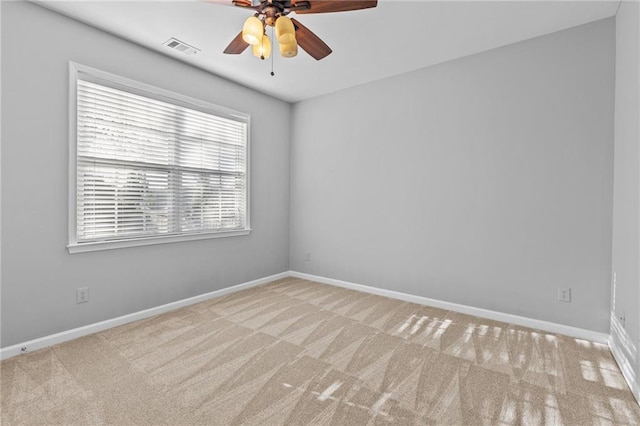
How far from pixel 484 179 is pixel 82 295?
395 centimetres

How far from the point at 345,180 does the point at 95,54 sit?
2.95 metres

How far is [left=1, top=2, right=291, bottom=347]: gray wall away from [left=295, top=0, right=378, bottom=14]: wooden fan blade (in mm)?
2116

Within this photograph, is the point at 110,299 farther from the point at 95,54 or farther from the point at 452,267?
the point at 452,267

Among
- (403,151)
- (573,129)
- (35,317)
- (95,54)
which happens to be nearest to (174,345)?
(35,317)

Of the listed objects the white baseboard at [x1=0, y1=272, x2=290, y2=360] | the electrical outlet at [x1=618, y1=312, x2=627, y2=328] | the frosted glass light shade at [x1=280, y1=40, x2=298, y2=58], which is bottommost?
the white baseboard at [x1=0, y1=272, x2=290, y2=360]

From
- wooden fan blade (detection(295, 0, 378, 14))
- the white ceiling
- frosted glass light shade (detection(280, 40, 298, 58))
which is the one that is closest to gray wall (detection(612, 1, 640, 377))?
the white ceiling

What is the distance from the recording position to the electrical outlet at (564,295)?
277 centimetres

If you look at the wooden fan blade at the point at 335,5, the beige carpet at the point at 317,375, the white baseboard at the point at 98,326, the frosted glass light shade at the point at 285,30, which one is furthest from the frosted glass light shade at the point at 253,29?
the white baseboard at the point at 98,326

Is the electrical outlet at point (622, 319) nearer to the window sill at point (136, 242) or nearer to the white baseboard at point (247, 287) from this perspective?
the white baseboard at point (247, 287)

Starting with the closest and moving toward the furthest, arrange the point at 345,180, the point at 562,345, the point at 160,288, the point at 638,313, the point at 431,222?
the point at 638,313, the point at 562,345, the point at 160,288, the point at 431,222, the point at 345,180

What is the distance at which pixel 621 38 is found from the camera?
2414 millimetres

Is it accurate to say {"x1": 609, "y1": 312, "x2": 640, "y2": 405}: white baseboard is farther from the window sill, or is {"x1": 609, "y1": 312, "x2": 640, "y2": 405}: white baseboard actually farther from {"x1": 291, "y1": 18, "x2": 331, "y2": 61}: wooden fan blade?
the window sill

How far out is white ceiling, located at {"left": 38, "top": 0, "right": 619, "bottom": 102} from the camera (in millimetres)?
2451

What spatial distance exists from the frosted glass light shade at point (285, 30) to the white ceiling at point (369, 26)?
3.01 ft
